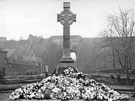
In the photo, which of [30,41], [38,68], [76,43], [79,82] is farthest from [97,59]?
[79,82]

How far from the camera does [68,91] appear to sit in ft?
29.8

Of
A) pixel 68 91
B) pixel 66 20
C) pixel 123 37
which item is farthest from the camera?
pixel 123 37

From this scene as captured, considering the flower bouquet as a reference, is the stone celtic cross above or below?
above

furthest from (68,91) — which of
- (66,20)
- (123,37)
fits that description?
(123,37)

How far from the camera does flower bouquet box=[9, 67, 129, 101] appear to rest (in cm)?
881

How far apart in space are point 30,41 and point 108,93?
48797 millimetres

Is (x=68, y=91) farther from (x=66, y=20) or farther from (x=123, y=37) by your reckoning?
(x=123, y=37)

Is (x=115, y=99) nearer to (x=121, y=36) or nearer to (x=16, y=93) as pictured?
(x=16, y=93)

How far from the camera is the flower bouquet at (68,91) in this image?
8.81 m

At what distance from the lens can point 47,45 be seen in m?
54.4

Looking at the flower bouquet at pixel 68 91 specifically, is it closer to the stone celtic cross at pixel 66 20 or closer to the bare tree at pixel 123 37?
the stone celtic cross at pixel 66 20

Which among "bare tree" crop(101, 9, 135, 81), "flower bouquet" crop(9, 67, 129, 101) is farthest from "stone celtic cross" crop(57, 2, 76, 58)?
"bare tree" crop(101, 9, 135, 81)

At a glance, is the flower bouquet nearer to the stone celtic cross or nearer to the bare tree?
the stone celtic cross

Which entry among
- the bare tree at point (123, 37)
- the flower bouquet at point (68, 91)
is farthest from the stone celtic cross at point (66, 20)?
the bare tree at point (123, 37)
